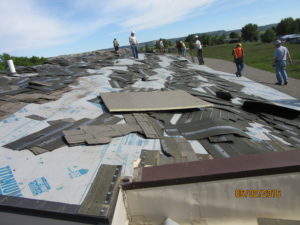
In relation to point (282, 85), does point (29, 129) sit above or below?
above

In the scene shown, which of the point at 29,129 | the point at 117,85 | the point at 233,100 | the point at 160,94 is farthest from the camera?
the point at 117,85

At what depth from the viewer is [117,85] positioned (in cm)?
773

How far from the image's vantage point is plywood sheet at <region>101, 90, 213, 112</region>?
4.78 meters

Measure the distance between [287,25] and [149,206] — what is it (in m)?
96.2

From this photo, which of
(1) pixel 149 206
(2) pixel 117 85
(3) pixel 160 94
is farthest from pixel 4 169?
(2) pixel 117 85

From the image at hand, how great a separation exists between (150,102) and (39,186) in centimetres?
317

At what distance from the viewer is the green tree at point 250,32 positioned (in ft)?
290

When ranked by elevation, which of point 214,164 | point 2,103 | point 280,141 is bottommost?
point 280,141

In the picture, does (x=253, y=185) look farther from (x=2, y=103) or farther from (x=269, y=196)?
(x=2, y=103)

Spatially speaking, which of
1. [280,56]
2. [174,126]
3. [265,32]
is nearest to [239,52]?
[280,56]

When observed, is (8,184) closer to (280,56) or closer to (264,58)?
(280,56)

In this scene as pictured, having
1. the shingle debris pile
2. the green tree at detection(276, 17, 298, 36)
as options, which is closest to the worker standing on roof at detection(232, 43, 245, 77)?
the shingle debris pile

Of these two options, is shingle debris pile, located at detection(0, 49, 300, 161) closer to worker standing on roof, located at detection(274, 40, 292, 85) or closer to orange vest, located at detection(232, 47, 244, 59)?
worker standing on roof, located at detection(274, 40, 292, 85)

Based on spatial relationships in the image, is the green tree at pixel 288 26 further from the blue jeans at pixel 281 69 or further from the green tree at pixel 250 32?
the blue jeans at pixel 281 69
